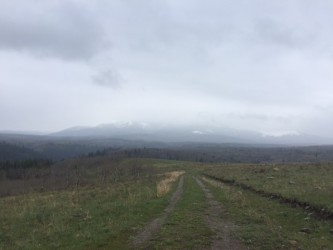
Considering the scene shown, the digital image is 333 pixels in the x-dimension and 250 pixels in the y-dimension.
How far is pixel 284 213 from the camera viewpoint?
2012 centimetres

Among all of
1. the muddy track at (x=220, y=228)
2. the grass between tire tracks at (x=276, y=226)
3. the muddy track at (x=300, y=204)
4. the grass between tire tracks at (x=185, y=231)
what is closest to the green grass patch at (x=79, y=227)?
the grass between tire tracks at (x=185, y=231)

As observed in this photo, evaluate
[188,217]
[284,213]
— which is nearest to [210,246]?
[188,217]

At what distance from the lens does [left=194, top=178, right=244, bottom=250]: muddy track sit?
13594 millimetres

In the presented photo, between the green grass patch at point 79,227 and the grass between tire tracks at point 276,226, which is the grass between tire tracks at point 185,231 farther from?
the grass between tire tracks at point 276,226

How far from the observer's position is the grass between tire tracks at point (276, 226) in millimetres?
13689

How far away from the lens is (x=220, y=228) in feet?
54.6

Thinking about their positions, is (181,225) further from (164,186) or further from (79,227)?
(164,186)

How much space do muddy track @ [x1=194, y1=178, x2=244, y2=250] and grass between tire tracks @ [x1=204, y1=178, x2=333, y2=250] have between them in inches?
16.7

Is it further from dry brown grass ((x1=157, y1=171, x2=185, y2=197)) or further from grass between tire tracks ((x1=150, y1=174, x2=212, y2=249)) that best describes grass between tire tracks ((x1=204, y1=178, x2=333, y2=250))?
dry brown grass ((x1=157, y1=171, x2=185, y2=197))

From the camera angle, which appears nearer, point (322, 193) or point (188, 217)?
point (188, 217)

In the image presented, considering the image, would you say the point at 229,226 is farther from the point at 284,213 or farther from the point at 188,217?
the point at 284,213

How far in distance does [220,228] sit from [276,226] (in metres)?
2.58

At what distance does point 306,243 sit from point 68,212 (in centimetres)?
1637

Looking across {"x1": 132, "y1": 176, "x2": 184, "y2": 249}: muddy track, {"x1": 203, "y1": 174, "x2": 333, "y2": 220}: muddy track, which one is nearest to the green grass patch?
{"x1": 132, "y1": 176, "x2": 184, "y2": 249}: muddy track
